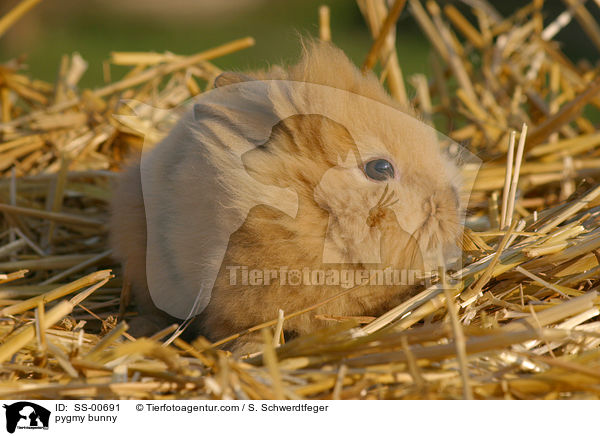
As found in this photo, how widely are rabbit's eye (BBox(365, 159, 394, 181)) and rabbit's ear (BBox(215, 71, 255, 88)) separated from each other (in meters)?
0.56

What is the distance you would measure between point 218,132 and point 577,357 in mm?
1232

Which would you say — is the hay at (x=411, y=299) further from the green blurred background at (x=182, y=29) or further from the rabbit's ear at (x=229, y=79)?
the green blurred background at (x=182, y=29)

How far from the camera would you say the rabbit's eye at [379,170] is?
70.4 inches

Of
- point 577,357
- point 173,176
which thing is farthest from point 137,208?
point 577,357

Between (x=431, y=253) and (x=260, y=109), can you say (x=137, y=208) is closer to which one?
(x=260, y=109)

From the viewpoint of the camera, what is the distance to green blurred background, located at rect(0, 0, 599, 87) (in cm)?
800

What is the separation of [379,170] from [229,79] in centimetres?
65

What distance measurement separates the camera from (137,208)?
2.21m

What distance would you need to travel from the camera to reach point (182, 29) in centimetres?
1130

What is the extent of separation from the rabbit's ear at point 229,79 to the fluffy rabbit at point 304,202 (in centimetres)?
8
